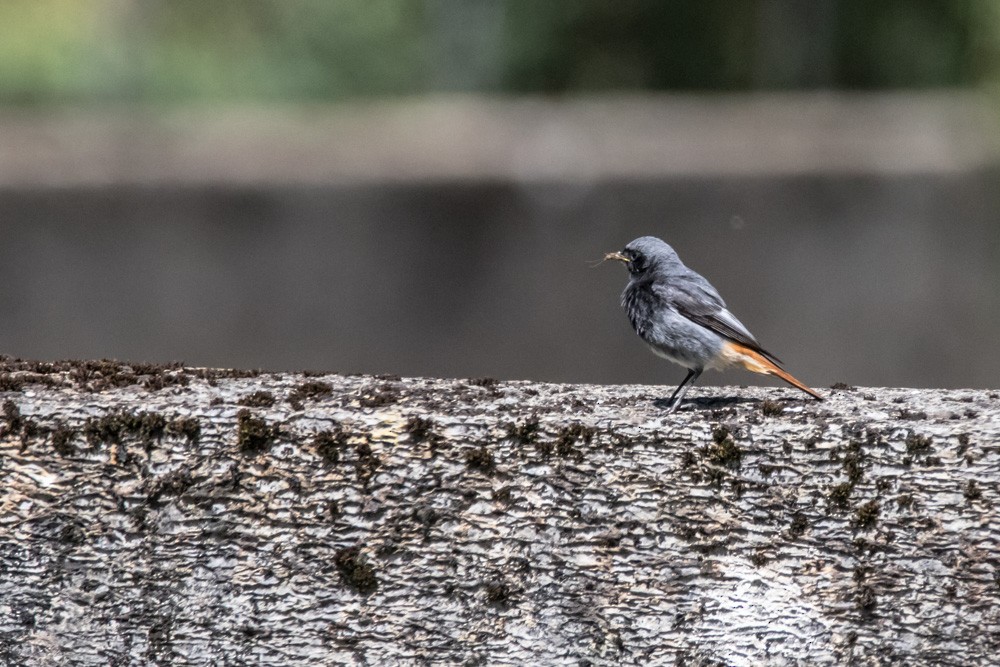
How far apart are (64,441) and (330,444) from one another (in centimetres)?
48

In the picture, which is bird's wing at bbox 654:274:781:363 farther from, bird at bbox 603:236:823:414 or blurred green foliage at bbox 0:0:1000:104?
blurred green foliage at bbox 0:0:1000:104

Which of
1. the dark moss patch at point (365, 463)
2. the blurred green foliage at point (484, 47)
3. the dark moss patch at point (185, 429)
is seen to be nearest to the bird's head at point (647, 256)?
the dark moss patch at point (365, 463)

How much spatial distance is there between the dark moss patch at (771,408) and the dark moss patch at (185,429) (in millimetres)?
1051

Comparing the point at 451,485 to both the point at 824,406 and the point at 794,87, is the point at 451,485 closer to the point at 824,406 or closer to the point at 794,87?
the point at 824,406

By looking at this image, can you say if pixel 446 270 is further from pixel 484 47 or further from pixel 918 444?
pixel 918 444

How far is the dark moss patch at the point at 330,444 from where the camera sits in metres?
2.09

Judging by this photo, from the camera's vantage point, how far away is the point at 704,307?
9.14ft

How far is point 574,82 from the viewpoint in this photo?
7312 millimetres

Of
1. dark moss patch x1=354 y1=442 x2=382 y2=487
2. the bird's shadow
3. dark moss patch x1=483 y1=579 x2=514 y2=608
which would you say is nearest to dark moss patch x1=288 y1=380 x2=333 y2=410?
dark moss patch x1=354 y1=442 x2=382 y2=487

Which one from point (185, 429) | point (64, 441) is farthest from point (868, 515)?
point (64, 441)

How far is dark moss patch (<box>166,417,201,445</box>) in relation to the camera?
2.09 meters

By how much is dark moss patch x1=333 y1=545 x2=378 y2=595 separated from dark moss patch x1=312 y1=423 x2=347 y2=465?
0.17 meters

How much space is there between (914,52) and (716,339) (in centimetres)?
534

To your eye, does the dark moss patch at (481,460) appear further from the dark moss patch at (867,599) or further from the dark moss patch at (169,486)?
the dark moss patch at (867,599)
